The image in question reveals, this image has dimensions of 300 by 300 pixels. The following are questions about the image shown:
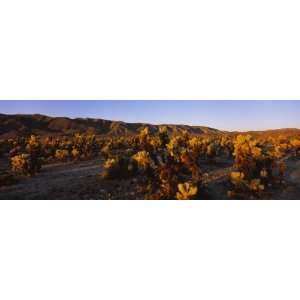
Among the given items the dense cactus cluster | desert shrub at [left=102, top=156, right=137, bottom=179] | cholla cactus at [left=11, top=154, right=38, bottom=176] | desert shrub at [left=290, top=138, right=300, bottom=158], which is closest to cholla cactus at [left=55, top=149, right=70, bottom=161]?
the dense cactus cluster

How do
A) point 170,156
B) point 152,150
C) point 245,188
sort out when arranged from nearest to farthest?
point 245,188 → point 170,156 → point 152,150

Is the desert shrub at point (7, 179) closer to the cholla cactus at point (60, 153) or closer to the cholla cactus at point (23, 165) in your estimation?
the cholla cactus at point (23, 165)

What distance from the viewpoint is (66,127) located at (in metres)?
7.97

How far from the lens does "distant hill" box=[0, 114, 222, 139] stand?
7.52 meters

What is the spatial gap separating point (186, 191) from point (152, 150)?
4.09ft

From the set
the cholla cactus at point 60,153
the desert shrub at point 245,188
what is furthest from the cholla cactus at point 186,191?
the cholla cactus at point 60,153

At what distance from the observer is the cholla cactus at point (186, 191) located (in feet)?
21.5

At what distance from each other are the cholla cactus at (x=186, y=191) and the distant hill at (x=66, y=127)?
1283mm

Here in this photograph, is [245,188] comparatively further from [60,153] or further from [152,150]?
[60,153]

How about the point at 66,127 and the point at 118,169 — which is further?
the point at 66,127

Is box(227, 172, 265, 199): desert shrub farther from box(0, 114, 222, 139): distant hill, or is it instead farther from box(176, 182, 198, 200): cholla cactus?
box(0, 114, 222, 139): distant hill

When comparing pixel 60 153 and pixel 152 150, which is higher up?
pixel 152 150

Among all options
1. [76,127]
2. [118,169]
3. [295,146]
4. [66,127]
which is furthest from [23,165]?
[295,146]
